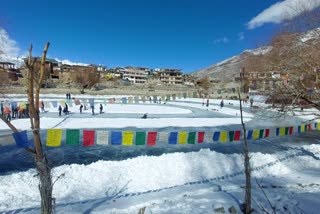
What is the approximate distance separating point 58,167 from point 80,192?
2600 millimetres

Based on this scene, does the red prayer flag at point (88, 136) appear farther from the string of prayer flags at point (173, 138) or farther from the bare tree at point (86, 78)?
the bare tree at point (86, 78)

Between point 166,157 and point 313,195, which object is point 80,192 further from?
point 313,195

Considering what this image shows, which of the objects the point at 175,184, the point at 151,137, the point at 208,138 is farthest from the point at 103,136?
the point at 208,138

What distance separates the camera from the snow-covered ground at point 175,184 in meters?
8.80

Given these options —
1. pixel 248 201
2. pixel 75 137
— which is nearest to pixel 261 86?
pixel 248 201

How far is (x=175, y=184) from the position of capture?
1154cm

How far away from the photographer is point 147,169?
12664 millimetres

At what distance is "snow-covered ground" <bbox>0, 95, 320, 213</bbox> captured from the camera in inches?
346

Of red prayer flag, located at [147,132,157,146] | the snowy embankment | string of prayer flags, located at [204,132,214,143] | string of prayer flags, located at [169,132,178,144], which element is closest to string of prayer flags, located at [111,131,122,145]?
the snowy embankment

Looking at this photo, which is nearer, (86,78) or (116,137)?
(116,137)

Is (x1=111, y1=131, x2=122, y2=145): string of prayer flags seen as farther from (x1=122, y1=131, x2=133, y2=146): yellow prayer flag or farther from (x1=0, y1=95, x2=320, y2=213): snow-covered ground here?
(x1=0, y1=95, x2=320, y2=213): snow-covered ground

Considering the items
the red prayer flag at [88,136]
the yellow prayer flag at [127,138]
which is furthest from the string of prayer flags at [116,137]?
the red prayer flag at [88,136]

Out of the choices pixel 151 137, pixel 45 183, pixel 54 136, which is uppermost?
pixel 45 183

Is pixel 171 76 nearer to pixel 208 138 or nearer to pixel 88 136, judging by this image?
pixel 208 138
